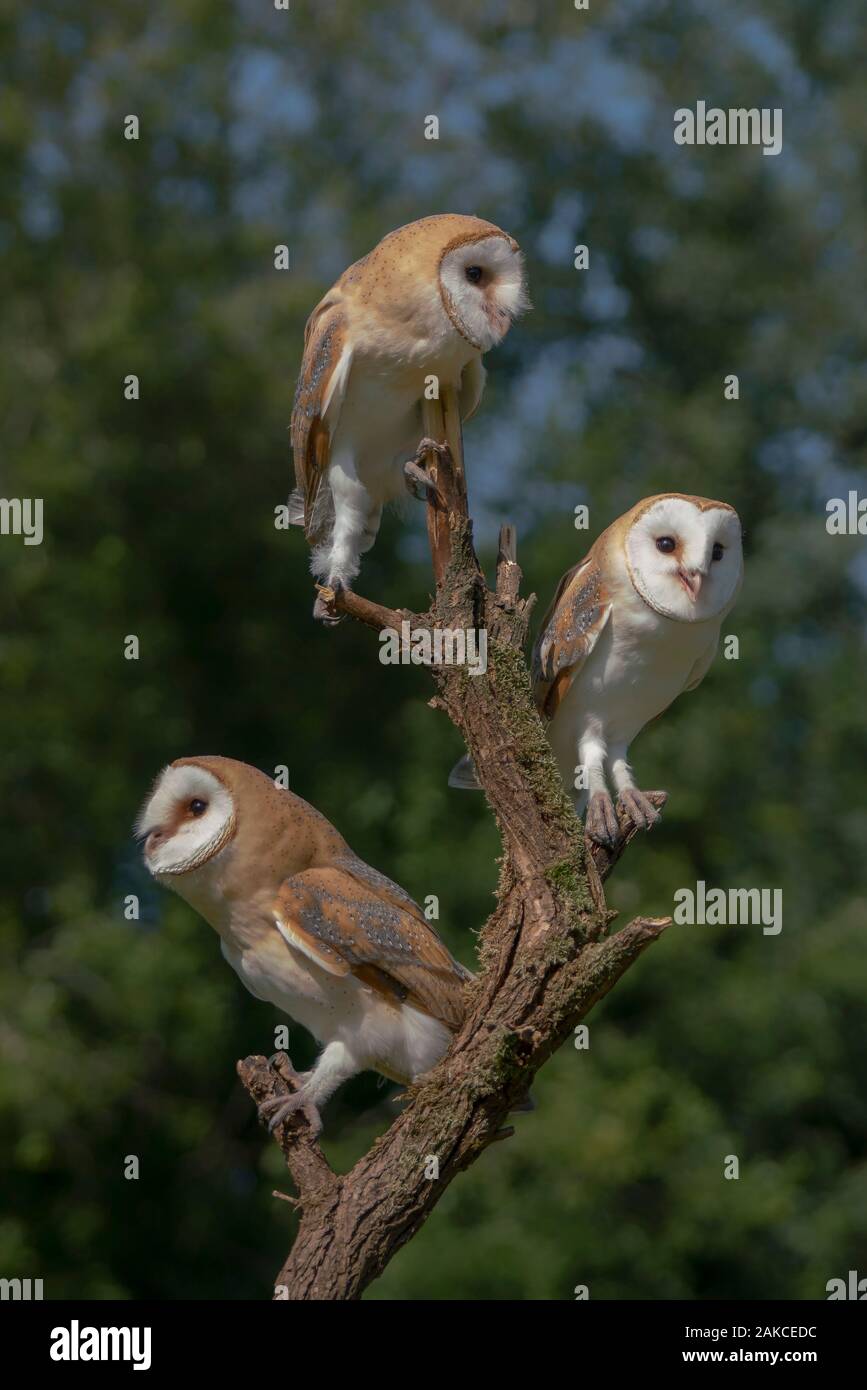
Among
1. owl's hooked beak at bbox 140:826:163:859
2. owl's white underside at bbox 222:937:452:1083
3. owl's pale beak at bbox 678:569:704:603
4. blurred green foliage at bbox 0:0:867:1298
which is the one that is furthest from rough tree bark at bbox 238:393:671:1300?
blurred green foliage at bbox 0:0:867:1298

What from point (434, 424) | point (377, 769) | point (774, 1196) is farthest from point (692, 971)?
point (434, 424)

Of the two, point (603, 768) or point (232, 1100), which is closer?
point (603, 768)

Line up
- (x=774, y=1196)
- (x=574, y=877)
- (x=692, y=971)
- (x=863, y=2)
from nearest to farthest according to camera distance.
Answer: (x=574, y=877)
(x=774, y=1196)
(x=692, y=971)
(x=863, y=2)

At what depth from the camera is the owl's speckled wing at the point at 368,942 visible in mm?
3957

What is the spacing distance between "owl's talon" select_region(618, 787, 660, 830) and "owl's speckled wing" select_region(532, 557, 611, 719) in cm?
39

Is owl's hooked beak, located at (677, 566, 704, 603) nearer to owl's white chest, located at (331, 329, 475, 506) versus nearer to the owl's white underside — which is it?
owl's white chest, located at (331, 329, 475, 506)

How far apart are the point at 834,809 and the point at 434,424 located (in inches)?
308

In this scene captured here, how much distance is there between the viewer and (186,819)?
4055 millimetres

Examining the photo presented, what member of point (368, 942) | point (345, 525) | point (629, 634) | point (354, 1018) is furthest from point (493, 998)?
point (345, 525)

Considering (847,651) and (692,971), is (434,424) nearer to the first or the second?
Answer: (692,971)

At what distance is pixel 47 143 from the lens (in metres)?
11.4

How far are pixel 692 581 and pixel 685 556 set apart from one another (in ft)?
0.24

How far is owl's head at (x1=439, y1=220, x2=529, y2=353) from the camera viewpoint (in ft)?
13.7
